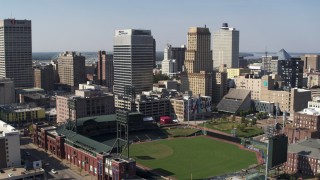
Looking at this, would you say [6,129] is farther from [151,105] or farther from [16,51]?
[16,51]

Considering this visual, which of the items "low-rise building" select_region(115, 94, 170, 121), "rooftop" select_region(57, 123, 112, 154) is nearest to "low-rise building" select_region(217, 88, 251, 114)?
"low-rise building" select_region(115, 94, 170, 121)

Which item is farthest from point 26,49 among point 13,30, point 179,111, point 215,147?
point 215,147

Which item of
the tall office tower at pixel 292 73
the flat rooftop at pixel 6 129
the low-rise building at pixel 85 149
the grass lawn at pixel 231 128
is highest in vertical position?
the tall office tower at pixel 292 73

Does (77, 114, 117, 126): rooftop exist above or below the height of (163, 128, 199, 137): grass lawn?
above

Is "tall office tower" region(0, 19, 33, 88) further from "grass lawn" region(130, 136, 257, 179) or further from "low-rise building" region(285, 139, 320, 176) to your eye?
"low-rise building" region(285, 139, 320, 176)

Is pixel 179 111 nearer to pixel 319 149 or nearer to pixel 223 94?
pixel 223 94

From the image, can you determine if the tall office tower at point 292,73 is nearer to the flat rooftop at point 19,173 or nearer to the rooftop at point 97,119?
the rooftop at point 97,119

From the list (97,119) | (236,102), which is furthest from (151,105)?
(236,102)

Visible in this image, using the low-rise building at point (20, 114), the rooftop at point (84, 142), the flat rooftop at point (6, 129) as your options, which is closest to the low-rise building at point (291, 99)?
the rooftop at point (84, 142)
